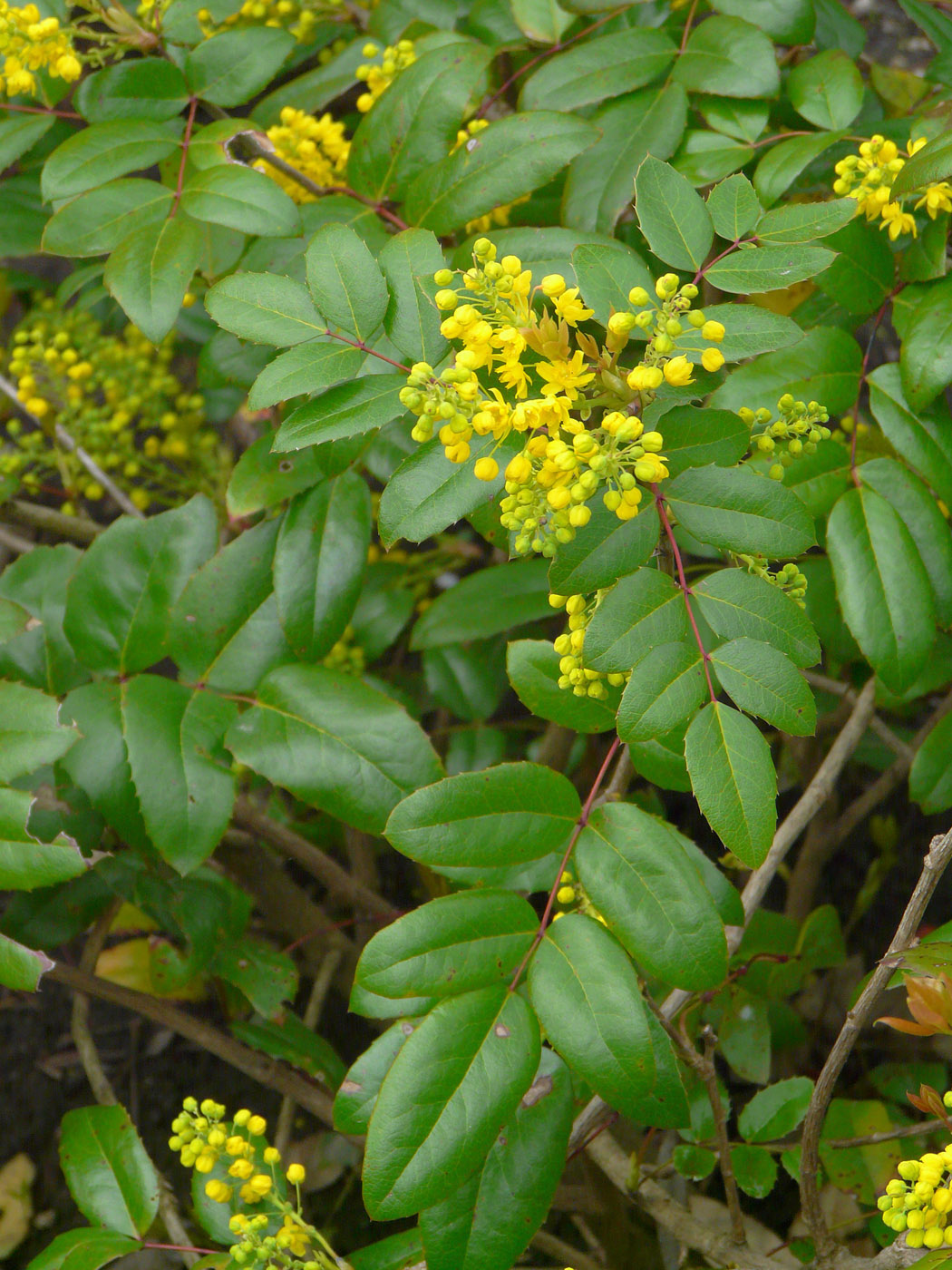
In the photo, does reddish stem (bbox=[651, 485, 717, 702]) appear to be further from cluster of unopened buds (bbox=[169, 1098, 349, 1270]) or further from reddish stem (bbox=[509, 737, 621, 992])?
cluster of unopened buds (bbox=[169, 1098, 349, 1270])

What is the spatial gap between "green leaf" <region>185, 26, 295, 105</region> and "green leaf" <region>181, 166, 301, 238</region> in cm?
19

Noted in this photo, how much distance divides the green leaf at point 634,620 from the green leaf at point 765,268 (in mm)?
245

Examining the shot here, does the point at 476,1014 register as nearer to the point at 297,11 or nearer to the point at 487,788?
the point at 487,788

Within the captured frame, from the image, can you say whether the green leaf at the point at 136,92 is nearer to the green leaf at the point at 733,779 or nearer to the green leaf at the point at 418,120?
the green leaf at the point at 418,120

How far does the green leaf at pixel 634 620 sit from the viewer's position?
32.7 inches

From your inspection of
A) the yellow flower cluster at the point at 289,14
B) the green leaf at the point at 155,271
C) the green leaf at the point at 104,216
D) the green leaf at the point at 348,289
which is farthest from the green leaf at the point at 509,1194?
the yellow flower cluster at the point at 289,14

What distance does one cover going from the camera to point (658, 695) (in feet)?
2.73

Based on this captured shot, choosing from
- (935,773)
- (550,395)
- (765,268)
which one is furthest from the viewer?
(935,773)

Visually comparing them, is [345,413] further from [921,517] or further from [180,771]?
[921,517]

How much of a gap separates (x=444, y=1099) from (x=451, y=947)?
0.12m

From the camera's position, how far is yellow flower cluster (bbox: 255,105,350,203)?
1.33 m

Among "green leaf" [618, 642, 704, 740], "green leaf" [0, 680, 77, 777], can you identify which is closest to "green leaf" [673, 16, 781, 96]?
"green leaf" [618, 642, 704, 740]

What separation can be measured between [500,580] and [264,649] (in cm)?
37

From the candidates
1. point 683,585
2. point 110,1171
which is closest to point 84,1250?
point 110,1171
